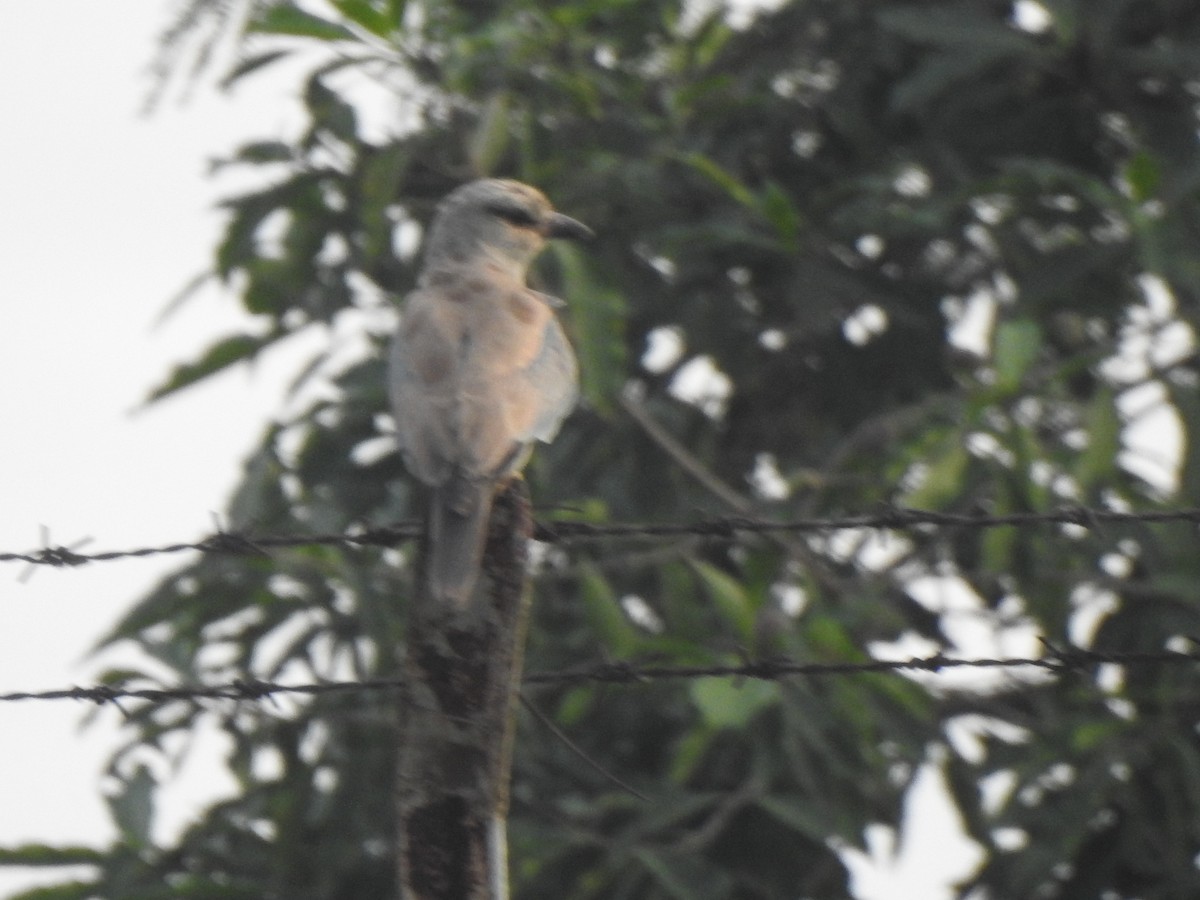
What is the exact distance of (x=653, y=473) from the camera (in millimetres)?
7898

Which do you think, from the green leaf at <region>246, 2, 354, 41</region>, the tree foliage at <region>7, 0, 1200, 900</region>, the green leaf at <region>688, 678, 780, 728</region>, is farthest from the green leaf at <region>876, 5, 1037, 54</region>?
the green leaf at <region>688, 678, 780, 728</region>

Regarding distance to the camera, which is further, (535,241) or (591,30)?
(591,30)

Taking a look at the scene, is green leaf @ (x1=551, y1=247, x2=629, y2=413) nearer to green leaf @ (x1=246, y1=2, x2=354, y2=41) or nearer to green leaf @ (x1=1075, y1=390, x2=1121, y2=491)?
green leaf @ (x1=246, y1=2, x2=354, y2=41)

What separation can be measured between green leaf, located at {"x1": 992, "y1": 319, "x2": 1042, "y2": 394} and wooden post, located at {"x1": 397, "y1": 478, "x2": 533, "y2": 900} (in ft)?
9.85

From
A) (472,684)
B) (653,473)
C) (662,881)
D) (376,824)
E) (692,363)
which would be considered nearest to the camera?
(472,684)

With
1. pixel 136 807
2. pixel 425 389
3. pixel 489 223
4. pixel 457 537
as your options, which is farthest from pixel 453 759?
pixel 136 807

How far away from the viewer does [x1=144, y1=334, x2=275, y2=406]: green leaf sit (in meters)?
7.83

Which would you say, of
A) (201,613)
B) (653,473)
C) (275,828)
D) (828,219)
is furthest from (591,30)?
(275,828)

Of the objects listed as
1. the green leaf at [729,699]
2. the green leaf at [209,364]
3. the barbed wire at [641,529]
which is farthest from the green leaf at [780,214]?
the barbed wire at [641,529]

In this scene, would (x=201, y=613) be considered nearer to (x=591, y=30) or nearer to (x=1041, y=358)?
(x=591, y=30)

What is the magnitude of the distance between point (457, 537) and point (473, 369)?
1281 millimetres

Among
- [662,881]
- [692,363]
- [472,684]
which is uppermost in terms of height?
[692,363]

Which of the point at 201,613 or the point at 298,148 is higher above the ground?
the point at 298,148

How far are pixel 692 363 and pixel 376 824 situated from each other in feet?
7.12
